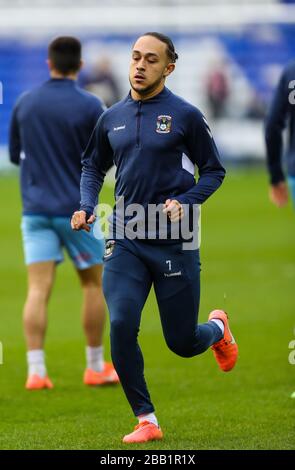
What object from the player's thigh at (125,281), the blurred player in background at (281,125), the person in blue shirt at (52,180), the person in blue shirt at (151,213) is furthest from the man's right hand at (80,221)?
the blurred player in background at (281,125)

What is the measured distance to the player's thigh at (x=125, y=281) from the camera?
21.8ft

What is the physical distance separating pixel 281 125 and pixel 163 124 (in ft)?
9.35

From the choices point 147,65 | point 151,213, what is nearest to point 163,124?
point 147,65

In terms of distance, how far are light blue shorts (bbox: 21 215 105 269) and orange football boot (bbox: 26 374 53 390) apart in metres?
0.88

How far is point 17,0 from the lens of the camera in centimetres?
2925

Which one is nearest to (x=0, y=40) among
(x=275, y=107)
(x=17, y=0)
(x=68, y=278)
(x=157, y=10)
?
(x=17, y=0)

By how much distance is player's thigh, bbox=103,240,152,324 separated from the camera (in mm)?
6641

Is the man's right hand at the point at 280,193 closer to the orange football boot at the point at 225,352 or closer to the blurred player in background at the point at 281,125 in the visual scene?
the blurred player in background at the point at 281,125

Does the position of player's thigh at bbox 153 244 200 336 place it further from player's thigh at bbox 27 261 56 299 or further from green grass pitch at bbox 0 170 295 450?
player's thigh at bbox 27 261 56 299

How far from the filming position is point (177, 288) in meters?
6.75

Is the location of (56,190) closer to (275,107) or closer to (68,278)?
(275,107)

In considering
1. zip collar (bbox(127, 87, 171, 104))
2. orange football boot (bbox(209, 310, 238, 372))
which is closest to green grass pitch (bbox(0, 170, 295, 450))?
orange football boot (bbox(209, 310, 238, 372))

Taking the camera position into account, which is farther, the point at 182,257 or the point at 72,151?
the point at 72,151
